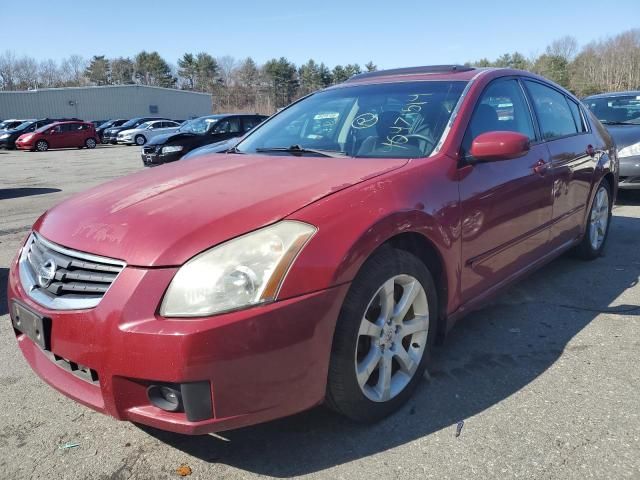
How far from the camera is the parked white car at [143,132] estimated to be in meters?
28.9

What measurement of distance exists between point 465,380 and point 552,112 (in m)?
2.28

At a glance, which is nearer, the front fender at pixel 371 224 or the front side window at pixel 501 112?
the front fender at pixel 371 224

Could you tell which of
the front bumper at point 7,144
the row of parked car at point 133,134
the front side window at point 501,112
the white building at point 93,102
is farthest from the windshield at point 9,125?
the front side window at point 501,112

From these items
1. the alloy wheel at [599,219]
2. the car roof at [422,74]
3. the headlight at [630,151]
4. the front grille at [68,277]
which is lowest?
the alloy wheel at [599,219]

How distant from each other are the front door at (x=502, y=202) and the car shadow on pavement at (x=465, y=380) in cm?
39

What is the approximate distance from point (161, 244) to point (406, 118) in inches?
66.1

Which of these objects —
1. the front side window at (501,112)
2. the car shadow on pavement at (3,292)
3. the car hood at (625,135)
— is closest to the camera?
the front side window at (501,112)

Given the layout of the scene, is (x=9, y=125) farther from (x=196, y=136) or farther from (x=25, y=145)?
(x=196, y=136)

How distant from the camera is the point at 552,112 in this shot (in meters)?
3.89

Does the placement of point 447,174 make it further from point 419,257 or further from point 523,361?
point 523,361

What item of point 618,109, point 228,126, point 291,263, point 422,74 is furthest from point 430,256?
point 228,126

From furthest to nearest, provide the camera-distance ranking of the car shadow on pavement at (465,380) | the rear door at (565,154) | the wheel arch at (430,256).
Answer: the rear door at (565,154) < the wheel arch at (430,256) < the car shadow on pavement at (465,380)

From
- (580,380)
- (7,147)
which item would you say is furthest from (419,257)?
(7,147)

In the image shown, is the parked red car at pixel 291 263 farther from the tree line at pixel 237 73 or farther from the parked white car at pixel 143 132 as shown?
the tree line at pixel 237 73
